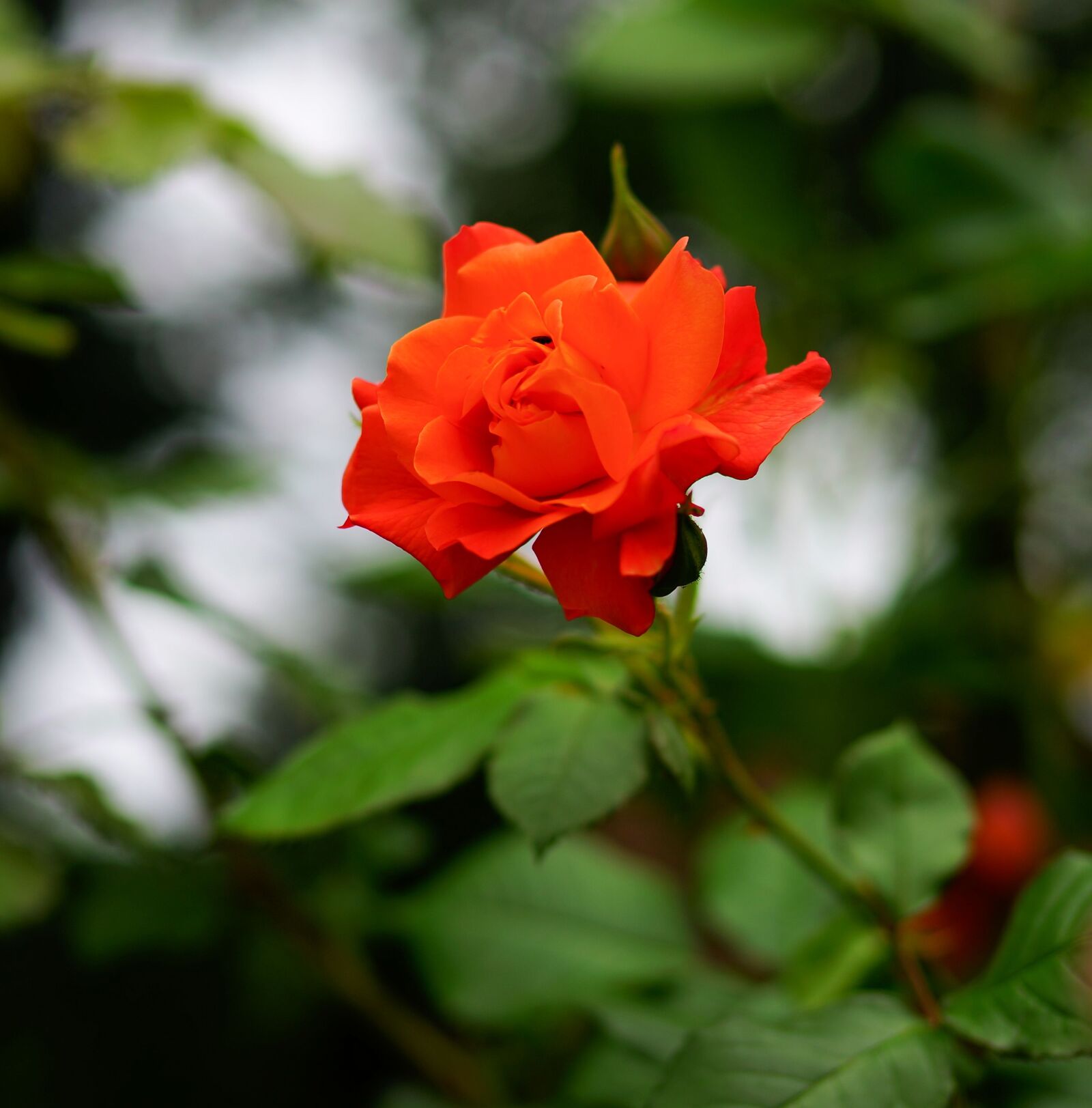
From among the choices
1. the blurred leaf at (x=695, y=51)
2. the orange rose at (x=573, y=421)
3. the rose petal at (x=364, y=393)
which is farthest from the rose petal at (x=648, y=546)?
the blurred leaf at (x=695, y=51)

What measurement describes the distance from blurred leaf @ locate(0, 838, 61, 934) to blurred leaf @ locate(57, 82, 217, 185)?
0.38 meters

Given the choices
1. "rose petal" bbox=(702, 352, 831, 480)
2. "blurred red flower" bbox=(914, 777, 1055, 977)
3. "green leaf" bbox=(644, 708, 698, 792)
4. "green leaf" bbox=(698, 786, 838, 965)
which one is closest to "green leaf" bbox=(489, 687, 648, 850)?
"green leaf" bbox=(644, 708, 698, 792)

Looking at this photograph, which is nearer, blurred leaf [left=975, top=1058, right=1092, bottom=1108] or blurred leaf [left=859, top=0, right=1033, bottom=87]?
blurred leaf [left=975, top=1058, right=1092, bottom=1108]

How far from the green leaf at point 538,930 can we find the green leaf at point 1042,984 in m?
0.24

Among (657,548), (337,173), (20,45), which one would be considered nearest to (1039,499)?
(337,173)

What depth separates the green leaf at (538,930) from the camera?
57 centimetres

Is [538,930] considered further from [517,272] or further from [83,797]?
[517,272]

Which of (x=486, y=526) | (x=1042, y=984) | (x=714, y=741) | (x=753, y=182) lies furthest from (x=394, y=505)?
(x=753, y=182)

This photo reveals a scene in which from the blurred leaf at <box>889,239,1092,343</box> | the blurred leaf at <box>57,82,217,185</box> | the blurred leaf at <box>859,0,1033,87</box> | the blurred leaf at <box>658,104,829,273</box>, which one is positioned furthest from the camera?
the blurred leaf at <box>658,104,829,273</box>

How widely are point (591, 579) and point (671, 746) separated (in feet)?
0.26

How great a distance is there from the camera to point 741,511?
37.4 inches

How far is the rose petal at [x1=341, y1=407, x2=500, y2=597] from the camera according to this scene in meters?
0.29

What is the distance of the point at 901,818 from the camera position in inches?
17.0

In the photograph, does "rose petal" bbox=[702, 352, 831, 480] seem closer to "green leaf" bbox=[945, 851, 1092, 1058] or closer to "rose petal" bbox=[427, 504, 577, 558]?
"rose petal" bbox=[427, 504, 577, 558]
